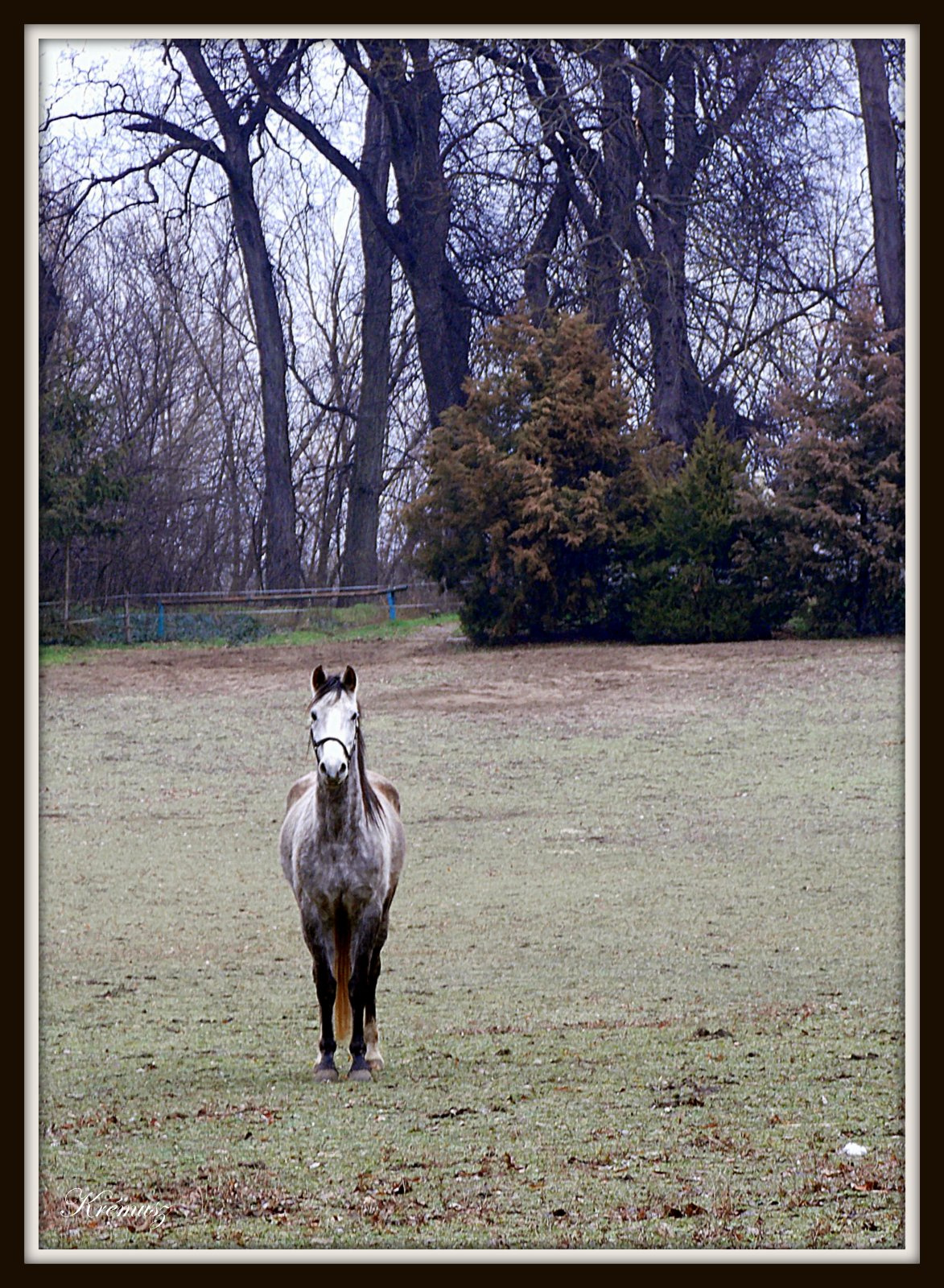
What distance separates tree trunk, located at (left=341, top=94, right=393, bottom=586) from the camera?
31.8 feet

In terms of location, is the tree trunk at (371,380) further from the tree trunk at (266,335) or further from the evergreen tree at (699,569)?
the evergreen tree at (699,569)

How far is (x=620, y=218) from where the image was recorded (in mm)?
10422

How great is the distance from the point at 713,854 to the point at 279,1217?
19.8 ft

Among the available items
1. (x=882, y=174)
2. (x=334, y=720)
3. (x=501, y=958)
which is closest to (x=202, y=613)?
(x=501, y=958)

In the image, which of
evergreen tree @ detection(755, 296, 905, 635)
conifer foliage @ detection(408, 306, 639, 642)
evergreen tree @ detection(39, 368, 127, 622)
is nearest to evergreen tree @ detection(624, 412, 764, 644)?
conifer foliage @ detection(408, 306, 639, 642)

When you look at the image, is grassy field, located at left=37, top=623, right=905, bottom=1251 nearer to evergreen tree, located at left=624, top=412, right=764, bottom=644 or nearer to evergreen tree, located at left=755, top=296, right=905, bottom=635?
evergreen tree, located at left=624, top=412, right=764, bottom=644

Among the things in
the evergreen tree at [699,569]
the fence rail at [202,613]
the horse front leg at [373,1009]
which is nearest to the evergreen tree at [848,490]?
the evergreen tree at [699,569]

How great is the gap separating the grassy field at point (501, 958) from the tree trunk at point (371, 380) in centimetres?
84

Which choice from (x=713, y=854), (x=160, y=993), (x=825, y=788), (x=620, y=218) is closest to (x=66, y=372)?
(x=160, y=993)

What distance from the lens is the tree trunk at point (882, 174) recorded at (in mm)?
7303

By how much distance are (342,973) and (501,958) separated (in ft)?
7.99

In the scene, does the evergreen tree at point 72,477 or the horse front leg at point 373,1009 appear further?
the evergreen tree at point 72,477
